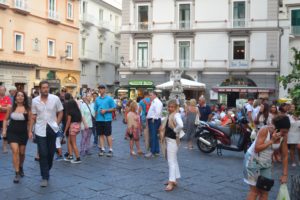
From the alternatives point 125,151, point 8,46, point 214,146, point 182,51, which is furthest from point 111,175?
point 182,51

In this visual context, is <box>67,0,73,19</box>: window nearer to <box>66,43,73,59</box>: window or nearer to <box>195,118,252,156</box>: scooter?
<box>66,43,73,59</box>: window

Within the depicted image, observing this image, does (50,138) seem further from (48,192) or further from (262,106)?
(262,106)

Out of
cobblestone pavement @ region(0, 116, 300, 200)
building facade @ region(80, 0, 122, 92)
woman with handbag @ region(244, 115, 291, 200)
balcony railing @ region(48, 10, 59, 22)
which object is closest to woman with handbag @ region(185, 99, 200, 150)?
cobblestone pavement @ region(0, 116, 300, 200)

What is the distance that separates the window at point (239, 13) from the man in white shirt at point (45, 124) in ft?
88.9

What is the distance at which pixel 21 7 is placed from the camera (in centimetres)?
3059

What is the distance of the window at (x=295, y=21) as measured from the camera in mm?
34406

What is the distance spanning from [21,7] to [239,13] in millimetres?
16832

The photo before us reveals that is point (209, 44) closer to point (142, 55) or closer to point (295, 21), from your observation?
point (142, 55)

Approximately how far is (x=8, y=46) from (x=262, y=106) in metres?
22.9

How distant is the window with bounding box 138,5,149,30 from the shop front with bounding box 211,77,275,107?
803cm

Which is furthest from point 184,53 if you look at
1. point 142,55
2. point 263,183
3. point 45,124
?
point 263,183

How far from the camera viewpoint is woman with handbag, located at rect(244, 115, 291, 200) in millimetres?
4965

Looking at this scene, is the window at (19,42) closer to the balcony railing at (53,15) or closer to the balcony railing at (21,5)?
the balcony railing at (21,5)

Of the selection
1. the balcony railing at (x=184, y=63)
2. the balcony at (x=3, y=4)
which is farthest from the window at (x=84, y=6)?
the balcony railing at (x=184, y=63)
